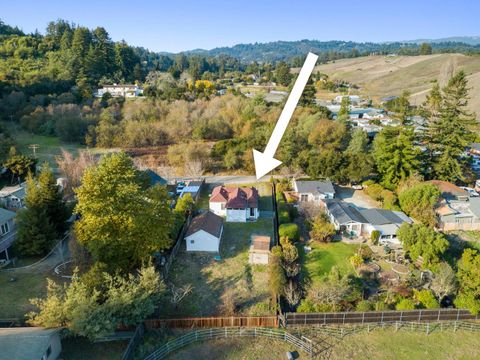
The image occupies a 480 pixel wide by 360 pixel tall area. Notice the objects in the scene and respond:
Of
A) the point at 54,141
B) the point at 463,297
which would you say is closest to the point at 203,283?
the point at 463,297

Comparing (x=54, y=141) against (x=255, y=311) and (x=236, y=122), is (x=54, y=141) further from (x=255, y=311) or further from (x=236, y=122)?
(x=255, y=311)

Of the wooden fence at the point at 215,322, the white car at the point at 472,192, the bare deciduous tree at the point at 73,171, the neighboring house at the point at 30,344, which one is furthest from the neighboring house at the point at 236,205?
the white car at the point at 472,192

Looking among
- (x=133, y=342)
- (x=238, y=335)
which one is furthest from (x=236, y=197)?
(x=133, y=342)

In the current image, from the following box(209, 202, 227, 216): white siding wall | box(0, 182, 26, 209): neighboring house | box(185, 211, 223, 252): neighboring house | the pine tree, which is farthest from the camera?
the pine tree

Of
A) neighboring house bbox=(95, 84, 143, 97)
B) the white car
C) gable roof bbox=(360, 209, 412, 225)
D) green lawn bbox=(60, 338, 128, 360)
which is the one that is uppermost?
neighboring house bbox=(95, 84, 143, 97)

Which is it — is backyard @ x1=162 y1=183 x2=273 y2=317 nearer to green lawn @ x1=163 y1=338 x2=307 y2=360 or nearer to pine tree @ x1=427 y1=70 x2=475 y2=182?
green lawn @ x1=163 y1=338 x2=307 y2=360

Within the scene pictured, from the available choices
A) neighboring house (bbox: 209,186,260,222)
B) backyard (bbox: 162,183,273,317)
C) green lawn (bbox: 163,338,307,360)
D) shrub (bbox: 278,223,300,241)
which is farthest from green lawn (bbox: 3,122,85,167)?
green lawn (bbox: 163,338,307,360)

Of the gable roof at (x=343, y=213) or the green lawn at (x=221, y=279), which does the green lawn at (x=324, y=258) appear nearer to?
the gable roof at (x=343, y=213)
